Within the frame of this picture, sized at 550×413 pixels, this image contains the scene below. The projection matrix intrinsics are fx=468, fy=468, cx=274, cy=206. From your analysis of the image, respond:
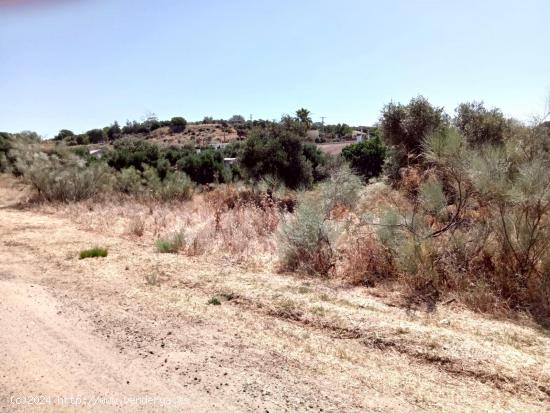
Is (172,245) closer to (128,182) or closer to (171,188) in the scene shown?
(171,188)

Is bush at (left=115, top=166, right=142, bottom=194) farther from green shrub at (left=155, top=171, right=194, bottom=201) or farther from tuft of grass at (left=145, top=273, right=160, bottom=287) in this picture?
tuft of grass at (left=145, top=273, right=160, bottom=287)

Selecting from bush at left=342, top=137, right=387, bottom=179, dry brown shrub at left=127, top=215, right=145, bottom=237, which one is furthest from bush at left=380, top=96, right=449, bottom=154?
dry brown shrub at left=127, top=215, right=145, bottom=237

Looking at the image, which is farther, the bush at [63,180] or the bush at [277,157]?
the bush at [277,157]

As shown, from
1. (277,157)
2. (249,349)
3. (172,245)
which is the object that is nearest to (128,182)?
(277,157)

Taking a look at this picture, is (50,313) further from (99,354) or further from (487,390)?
(487,390)

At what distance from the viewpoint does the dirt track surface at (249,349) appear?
3.68 meters

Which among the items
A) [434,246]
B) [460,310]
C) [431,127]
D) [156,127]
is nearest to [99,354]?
[460,310]

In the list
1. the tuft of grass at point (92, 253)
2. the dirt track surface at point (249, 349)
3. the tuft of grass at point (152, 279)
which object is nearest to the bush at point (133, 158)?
the tuft of grass at point (92, 253)

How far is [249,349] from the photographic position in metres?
4.55

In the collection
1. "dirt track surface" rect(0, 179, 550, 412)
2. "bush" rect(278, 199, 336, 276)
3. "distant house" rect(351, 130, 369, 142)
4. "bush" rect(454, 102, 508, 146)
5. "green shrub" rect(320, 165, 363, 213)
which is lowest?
"dirt track surface" rect(0, 179, 550, 412)

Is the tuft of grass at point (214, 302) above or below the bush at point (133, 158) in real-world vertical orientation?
below

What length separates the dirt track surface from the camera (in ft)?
12.1

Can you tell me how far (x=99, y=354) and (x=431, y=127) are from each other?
1269 centimetres

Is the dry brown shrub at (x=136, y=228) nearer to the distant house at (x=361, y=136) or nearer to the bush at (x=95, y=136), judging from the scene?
the distant house at (x=361, y=136)
